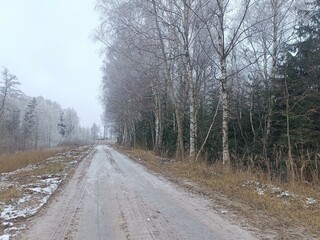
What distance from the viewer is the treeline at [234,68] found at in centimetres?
1383

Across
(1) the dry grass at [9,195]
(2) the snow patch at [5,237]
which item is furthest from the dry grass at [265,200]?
(1) the dry grass at [9,195]

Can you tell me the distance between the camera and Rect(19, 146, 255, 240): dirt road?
5164 mm

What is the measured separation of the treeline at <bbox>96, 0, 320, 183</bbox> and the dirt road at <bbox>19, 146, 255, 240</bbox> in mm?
4133

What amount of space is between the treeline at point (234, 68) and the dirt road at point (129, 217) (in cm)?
413

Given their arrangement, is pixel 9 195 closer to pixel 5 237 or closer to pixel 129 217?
pixel 5 237

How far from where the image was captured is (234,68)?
2683cm

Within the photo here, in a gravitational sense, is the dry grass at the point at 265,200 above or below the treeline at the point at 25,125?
below

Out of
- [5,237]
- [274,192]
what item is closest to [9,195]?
[5,237]

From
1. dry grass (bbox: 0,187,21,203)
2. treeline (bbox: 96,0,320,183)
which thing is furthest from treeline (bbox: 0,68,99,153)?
dry grass (bbox: 0,187,21,203)

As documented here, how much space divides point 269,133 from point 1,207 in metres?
13.0

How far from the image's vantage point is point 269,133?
16.7 meters

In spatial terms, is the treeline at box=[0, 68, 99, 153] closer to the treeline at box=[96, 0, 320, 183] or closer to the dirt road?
the treeline at box=[96, 0, 320, 183]

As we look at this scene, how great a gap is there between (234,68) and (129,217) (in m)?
22.3

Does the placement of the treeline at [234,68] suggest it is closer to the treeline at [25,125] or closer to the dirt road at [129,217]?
the dirt road at [129,217]
